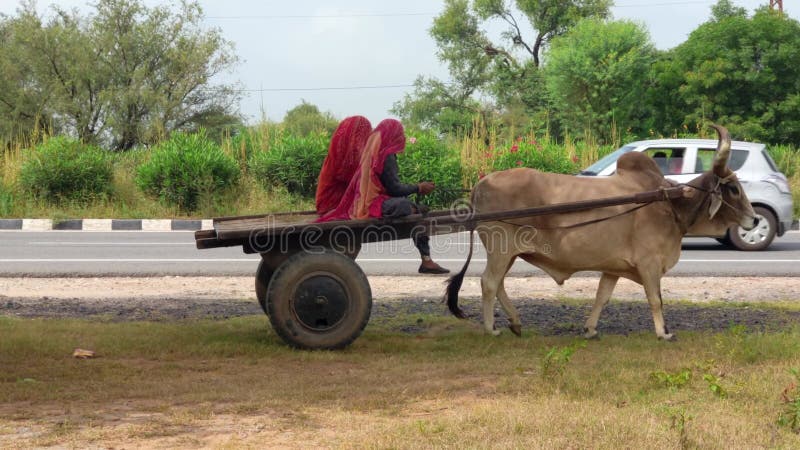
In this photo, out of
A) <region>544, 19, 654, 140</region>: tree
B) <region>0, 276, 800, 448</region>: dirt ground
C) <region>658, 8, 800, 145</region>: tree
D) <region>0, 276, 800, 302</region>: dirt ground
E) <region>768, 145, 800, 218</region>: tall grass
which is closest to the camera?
<region>0, 276, 800, 448</region>: dirt ground

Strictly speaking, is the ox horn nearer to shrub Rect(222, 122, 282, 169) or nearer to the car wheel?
the car wheel

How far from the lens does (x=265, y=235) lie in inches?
273

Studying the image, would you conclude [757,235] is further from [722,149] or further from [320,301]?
[320,301]

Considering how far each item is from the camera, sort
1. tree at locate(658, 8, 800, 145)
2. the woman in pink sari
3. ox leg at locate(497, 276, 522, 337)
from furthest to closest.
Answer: tree at locate(658, 8, 800, 145), ox leg at locate(497, 276, 522, 337), the woman in pink sari

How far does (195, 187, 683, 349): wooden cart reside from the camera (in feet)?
22.6

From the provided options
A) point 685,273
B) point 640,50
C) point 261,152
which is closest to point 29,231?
point 261,152

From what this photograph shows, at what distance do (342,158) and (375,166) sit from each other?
49 cm

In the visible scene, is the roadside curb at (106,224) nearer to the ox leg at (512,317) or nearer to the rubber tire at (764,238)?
the rubber tire at (764,238)

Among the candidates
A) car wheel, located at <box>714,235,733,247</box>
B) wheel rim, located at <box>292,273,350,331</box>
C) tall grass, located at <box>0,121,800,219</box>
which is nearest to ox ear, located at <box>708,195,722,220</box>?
wheel rim, located at <box>292,273,350,331</box>

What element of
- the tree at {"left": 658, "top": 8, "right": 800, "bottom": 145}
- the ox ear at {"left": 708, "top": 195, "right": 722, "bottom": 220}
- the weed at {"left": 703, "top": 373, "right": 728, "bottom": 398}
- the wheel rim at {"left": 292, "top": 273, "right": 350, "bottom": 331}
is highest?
the tree at {"left": 658, "top": 8, "right": 800, "bottom": 145}

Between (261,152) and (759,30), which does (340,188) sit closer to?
(261,152)

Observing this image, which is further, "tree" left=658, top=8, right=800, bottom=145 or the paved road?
"tree" left=658, top=8, right=800, bottom=145

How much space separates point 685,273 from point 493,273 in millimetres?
4639

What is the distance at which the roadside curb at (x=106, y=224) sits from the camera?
17.6m
